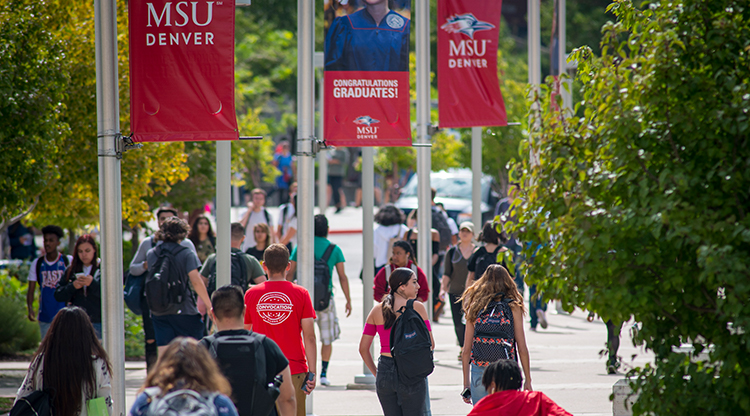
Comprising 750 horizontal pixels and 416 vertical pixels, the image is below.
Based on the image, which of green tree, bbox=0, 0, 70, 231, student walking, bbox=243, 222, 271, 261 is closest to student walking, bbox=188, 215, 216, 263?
student walking, bbox=243, 222, 271, 261

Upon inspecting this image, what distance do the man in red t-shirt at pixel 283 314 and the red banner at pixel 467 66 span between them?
5.54 metres

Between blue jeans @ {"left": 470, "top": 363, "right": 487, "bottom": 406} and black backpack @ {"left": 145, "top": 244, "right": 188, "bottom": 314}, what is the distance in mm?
3145

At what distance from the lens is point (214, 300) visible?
4844 mm

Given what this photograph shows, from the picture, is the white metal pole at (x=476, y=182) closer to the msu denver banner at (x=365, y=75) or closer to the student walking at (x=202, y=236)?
the student walking at (x=202, y=236)

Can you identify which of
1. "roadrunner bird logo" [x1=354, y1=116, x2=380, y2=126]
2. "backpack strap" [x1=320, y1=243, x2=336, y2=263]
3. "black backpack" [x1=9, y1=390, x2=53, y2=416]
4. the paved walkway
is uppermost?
"roadrunner bird logo" [x1=354, y1=116, x2=380, y2=126]

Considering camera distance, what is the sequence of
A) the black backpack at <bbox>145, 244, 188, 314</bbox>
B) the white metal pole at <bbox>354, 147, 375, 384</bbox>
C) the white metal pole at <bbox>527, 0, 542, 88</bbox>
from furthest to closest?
the white metal pole at <bbox>527, 0, 542, 88</bbox> < the white metal pole at <bbox>354, 147, 375, 384</bbox> < the black backpack at <bbox>145, 244, 188, 314</bbox>

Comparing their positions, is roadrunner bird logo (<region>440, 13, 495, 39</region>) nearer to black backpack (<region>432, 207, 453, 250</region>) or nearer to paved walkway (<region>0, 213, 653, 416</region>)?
black backpack (<region>432, 207, 453, 250</region>)

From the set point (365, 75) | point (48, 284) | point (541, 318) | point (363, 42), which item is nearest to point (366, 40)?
point (363, 42)

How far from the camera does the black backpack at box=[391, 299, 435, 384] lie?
6.05 m

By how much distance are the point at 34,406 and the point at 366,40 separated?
5.34 meters

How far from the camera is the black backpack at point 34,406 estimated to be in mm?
4609

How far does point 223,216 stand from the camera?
Answer: 26.4ft

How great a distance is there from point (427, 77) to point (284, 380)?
21.7 ft

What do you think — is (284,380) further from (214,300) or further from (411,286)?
(411,286)
